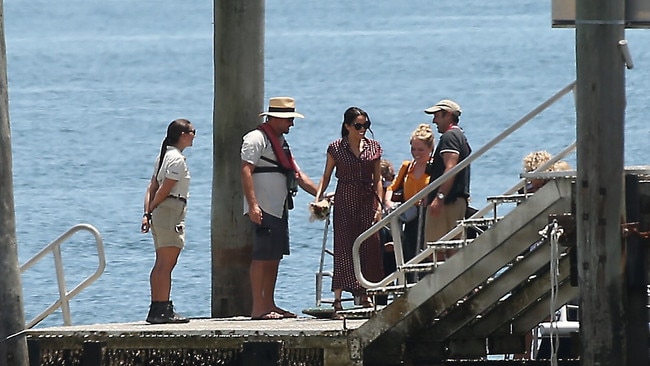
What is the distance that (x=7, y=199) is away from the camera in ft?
34.2

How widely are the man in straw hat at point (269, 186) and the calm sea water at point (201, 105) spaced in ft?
32.3

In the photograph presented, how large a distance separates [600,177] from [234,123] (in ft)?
13.1

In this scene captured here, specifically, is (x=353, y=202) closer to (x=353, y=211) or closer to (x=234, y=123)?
(x=353, y=211)

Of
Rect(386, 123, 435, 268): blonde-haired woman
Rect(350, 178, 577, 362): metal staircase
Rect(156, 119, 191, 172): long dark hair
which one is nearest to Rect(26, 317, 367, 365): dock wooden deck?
Rect(350, 178, 577, 362): metal staircase

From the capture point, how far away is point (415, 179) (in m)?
12.8

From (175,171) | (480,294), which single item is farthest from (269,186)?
(480,294)

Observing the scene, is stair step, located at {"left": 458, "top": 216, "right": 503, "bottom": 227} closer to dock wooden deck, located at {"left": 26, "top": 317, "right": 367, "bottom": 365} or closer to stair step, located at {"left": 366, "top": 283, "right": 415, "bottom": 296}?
stair step, located at {"left": 366, "top": 283, "right": 415, "bottom": 296}

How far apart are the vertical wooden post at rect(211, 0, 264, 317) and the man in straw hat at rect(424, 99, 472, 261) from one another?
5.17 ft

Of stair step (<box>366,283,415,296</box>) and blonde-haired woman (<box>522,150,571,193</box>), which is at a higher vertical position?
blonde-haired woman (<box>522,150,571,193</box>)

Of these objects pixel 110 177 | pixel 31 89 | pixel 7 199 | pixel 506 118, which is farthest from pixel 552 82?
pixel 7 199

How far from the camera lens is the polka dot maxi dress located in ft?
40.8

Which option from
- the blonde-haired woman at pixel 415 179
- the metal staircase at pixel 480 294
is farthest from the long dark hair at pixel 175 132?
the metal staircase at pixel 480 294

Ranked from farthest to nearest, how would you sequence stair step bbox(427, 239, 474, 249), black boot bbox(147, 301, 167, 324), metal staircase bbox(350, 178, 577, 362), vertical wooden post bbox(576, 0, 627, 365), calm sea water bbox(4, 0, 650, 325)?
calm sea water bbox(4, 0, 650, 325) < black boot bbox(147, 301, 167, 324) < stair step bbox(427, 239, 474, 249) < metal staircase bbox(350, 178, 577, 362) < vertical wooden post bbox(576, 0, 627, 365)

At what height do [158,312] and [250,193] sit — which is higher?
[250,193]
